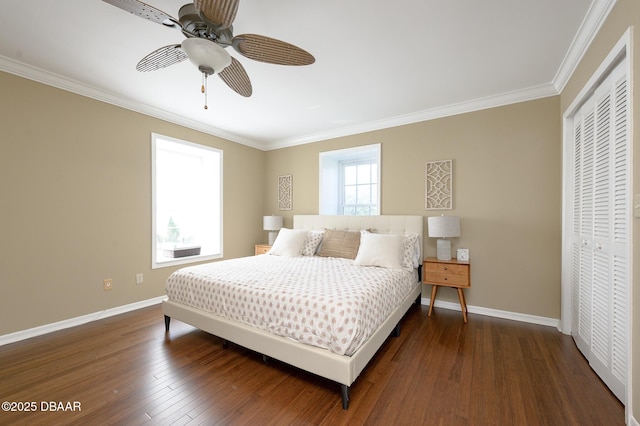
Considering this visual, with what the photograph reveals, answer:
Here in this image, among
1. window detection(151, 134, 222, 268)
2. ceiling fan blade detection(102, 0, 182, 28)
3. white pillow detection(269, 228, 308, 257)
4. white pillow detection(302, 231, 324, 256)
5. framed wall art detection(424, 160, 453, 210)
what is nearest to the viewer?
ceiling fan blade detection(102, 0, 182, 28)

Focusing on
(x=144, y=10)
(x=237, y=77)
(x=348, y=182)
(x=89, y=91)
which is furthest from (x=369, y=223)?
(x=89, y=91)

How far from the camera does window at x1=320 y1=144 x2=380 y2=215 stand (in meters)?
4.45

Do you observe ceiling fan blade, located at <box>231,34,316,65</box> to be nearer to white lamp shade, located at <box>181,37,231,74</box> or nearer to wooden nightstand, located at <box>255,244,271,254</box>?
white lamp shade, located at <box>181,37,231,74</box>

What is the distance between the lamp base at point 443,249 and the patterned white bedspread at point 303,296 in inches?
18.5

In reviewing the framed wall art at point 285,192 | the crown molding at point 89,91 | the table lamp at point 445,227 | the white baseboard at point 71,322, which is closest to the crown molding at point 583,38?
the table lamp at point 445,227

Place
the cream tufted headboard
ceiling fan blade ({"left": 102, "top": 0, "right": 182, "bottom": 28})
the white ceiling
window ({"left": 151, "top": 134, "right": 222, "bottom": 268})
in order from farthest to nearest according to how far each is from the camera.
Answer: window ({"left": 151, "top": 134, "right": 222, "bottom": 268}) → the cream tufted headboard → the white ceiling → ceiling fan blade ({"left": 102, "top": 0, "right": 182, "bottom": 28})

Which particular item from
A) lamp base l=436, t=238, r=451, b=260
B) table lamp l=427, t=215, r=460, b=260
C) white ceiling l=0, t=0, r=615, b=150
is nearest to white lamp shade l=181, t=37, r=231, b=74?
white ceiling l=0, t=0, r=615, b=150

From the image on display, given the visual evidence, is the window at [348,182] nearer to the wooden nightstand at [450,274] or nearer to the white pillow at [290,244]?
the white pillow at [290,244]

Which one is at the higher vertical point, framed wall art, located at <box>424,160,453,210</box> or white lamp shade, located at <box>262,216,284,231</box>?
framed wall art, located at <box>424,160,453,210</box>

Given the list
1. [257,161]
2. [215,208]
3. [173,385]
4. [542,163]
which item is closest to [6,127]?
[215,208]

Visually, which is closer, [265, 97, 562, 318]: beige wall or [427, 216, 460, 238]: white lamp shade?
[265, 97, 562, 318]: beige wall

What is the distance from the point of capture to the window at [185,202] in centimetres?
384

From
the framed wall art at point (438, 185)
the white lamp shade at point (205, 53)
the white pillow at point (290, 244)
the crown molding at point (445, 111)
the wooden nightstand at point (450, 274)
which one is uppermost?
the crown molding at point (445, 111)

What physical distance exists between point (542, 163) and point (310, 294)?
2945 millimetres
